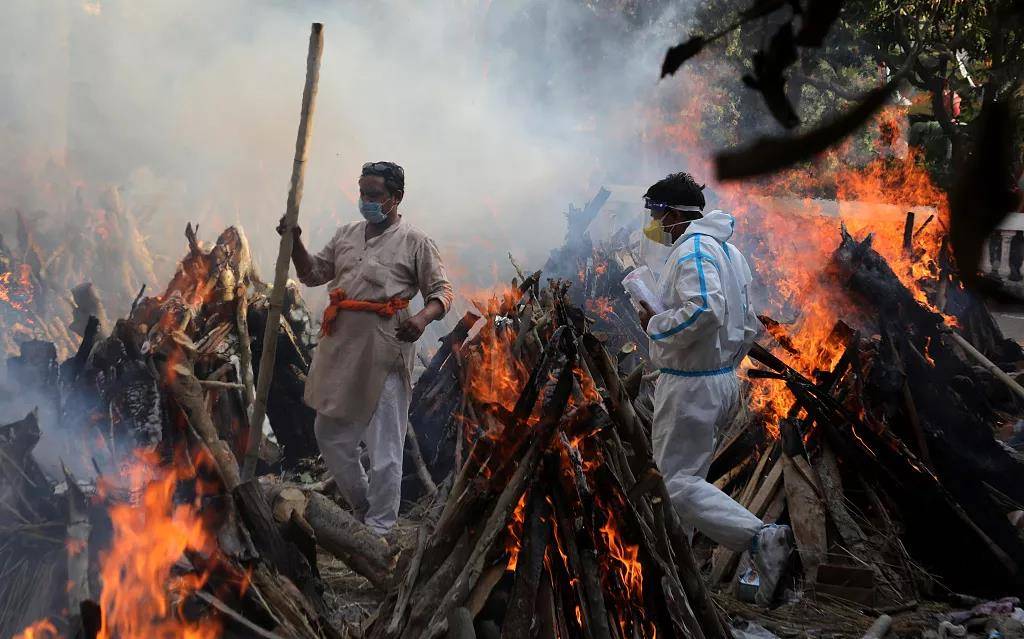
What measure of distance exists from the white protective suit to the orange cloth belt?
1.44 m

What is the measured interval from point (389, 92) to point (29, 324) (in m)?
8.14

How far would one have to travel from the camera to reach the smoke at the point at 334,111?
443 inches

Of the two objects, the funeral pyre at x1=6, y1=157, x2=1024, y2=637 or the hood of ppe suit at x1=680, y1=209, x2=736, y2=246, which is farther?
the hood of ppe suit at x1=680, y1=209, x2=736, y2=246

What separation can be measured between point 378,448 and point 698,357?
5.98 feet

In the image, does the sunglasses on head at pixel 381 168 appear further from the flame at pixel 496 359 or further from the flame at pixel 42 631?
the flame at pixel 42 631

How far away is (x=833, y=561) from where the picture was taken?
4.13 m

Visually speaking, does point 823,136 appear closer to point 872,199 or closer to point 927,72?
point 927,72

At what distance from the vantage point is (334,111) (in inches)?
568

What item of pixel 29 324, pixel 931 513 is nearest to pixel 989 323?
pixel 931 513

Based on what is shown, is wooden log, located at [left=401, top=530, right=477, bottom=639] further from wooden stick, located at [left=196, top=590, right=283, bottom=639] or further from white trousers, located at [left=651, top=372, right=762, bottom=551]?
white trousers, located at [left=651, top=372, right=762, bottom=551]

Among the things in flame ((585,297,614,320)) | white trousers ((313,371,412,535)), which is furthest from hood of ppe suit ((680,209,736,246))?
flame ((585,297,614,320))

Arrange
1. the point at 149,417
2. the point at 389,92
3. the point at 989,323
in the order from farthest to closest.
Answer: the point at 389,92, the point at 989,323, the point at 149,417

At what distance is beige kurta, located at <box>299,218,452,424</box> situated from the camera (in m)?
4.56

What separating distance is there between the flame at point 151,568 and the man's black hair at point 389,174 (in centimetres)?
211
